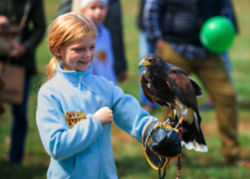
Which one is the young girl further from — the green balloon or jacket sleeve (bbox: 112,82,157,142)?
the green balloon

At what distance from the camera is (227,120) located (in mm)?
4973

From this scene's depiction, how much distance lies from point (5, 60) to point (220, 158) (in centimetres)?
284

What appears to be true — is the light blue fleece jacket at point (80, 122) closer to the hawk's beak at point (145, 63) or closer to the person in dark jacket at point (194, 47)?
the hawk's beak at point (145, 63)

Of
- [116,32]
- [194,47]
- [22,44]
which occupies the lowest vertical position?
[194,47]

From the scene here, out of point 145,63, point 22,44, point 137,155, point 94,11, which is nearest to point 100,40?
point 94,11

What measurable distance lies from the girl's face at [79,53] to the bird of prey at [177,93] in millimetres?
395

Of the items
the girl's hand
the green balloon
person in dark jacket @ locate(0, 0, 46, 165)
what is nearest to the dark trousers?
person in dark jacket @ locate(0, 0, 46, 165)

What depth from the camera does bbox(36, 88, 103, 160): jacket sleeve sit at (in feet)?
6.92

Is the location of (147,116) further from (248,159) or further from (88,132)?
(248,159)

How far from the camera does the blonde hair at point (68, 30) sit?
226 centimetres

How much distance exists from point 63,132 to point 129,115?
0.44 metres

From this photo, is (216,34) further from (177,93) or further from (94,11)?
(177,93)

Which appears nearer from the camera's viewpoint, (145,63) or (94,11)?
(145,63)

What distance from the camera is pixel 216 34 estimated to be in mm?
4613
